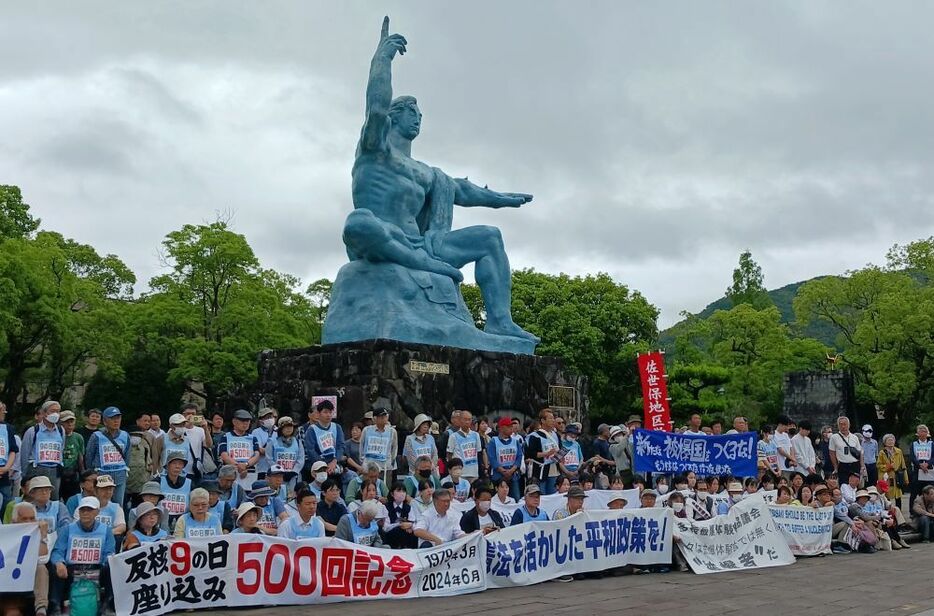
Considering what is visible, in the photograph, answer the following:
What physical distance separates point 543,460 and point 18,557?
255 inches

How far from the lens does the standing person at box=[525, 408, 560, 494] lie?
12.3m

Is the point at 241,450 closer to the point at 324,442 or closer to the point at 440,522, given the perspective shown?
the point at 324,442

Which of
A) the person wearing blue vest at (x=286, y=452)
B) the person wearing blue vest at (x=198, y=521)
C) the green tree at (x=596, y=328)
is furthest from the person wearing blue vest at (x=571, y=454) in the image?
the green tree at (x=596, y=328)

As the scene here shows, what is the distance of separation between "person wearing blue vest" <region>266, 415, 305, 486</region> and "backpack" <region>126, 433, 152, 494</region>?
1241mm

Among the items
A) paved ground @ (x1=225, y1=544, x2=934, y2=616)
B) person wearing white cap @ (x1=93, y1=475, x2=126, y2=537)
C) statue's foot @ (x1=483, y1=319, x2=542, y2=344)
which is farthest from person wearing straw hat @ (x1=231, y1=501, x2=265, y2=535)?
statue's foot @ (x1=483, y1=319, x2=542, y2=344)

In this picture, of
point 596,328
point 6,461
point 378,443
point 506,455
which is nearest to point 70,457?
point 6,461

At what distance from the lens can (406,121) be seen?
55.4 ft

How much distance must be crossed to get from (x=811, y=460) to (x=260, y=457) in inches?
337

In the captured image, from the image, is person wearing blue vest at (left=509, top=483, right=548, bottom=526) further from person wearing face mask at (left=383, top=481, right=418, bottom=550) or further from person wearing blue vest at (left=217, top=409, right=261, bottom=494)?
person wearing blue vest at (left=217, top=409, right=261, bottom=494)

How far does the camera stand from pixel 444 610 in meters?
8.12

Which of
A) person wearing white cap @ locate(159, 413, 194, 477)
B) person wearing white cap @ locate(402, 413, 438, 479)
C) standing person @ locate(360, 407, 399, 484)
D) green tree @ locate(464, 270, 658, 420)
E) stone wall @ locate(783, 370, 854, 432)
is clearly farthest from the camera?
green tree @ locate(464, 270, 658, 420)

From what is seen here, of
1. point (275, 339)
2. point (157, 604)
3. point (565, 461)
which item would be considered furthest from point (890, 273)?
point (157, 604)

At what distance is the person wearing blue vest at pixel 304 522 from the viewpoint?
9016 millimetres

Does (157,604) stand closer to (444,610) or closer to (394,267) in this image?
(444,610)
